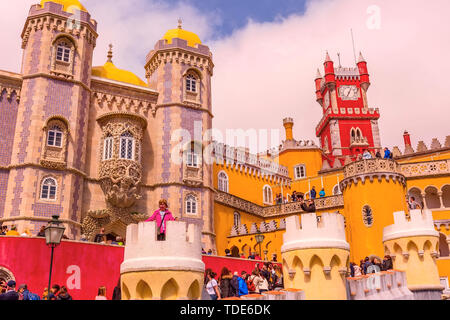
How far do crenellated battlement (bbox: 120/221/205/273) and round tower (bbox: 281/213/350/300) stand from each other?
4187 mm

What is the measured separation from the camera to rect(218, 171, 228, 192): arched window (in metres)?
38.8

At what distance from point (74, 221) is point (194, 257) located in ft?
54.7

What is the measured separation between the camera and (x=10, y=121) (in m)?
26.3

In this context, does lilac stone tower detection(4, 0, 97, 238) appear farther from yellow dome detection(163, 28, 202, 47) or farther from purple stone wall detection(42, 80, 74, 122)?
yellow dome detection(163, 28, 202, 47)

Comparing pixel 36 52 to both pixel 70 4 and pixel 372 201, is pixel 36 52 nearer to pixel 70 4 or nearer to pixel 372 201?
pixel 70 4

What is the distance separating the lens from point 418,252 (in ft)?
60.2

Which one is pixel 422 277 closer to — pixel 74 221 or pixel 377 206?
pixel 377 206

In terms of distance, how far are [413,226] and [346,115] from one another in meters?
43.9

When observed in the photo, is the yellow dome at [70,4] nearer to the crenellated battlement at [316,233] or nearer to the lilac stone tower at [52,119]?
the lilac stone tower at [52,119]

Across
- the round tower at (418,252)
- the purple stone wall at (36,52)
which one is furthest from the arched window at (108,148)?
the round tower at (418,252)

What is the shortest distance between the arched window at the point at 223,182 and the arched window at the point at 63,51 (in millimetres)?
16631

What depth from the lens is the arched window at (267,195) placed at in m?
44.5

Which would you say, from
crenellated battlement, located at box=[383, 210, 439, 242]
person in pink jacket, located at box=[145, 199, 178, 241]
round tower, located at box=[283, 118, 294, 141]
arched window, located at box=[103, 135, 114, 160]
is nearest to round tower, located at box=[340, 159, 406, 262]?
crenellated battlement, located at box=[383, 210, 439, 242]
